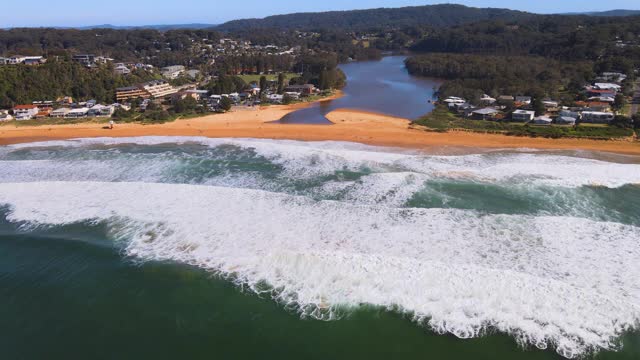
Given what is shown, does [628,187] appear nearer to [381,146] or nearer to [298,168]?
[381,146]

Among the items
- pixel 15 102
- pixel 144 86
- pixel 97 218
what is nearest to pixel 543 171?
pixel 97 218

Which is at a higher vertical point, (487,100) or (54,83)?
(54,83)

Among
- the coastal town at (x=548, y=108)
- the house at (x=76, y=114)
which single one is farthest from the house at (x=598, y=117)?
the house at (x=76, y=114)

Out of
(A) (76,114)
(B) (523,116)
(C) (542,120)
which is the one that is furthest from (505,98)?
(A) (76,114)

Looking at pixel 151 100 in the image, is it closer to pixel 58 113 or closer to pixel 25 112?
pixel 58 113

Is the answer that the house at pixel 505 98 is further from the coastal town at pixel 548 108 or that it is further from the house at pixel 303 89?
the house at pixel 303 89

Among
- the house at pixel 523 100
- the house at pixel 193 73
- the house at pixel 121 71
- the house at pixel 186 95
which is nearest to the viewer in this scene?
the house at pixel 523 100

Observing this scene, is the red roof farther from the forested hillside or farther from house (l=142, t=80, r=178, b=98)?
house (l=142, t=80, r=178, b=98)
